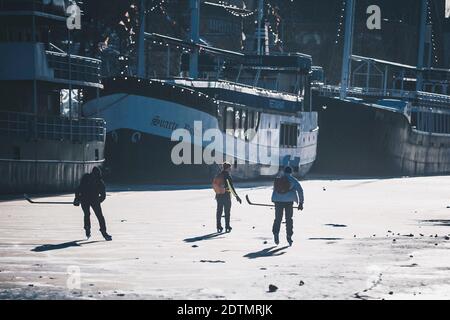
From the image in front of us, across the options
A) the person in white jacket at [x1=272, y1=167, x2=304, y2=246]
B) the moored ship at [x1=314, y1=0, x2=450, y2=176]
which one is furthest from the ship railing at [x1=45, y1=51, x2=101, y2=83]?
the moored ship at [x1=314, y1=0, x2=450, y2=176]

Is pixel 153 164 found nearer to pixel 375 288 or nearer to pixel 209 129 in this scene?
pixel 209 129

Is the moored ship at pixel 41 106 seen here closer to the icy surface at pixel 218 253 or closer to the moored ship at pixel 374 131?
the icy surface at pixel 218 253

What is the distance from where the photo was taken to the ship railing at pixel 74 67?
43.7 meters

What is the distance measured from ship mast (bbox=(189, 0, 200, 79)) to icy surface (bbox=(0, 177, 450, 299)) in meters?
19.1

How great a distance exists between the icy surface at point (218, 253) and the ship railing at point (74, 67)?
6.07 m

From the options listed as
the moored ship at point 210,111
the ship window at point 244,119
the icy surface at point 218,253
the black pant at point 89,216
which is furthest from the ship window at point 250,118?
the black pant at point 89,216

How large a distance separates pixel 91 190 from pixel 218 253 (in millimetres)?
3696

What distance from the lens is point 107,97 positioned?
48.2 metres

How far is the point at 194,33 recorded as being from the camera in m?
58.2

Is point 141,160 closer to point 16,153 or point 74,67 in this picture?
point 74,67

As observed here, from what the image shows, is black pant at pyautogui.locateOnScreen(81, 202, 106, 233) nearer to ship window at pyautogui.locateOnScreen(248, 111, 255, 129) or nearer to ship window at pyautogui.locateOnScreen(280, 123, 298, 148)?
ship window at pyautogui.locateOnScreen(248, 111, 255, 129)

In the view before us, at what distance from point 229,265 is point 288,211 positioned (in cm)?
482

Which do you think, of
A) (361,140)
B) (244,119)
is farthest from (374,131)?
(244,119)

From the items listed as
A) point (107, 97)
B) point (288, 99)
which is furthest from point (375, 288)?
point (288, 99)
